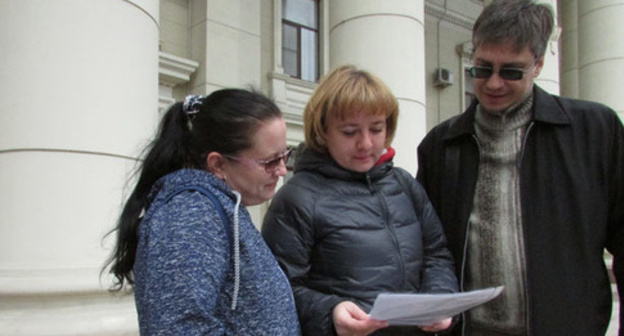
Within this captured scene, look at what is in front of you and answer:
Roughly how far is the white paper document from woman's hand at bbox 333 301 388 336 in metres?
0.06

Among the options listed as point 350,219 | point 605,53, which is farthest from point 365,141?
point 605,53

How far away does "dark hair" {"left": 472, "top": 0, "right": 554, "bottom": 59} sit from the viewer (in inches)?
71.4

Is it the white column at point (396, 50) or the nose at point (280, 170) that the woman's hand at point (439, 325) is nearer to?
the nose at point (280, 170)

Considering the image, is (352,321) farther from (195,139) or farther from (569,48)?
(569,48)

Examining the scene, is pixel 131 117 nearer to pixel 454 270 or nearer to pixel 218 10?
pixel 454 270

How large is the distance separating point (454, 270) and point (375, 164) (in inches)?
20.0

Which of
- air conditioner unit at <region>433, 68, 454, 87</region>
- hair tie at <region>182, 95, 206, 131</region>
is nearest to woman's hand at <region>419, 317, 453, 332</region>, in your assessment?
hair tie at <region>182, 95, 206, 131</region>

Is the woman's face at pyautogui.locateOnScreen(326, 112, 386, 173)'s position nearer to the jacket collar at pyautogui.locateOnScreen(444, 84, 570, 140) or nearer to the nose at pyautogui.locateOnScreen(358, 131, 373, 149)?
the nose at pyautogui.locateOnScreen(358, 131, 373, 149)

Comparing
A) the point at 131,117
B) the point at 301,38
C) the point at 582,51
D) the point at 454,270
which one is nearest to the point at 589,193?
the point at 454,270

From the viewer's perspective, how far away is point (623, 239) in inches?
74.4

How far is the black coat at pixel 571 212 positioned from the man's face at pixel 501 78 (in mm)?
115

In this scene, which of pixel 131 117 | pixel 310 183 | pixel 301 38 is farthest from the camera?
pixel 301 38

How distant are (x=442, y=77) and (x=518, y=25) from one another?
961cm

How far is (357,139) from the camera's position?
5.89 feet
